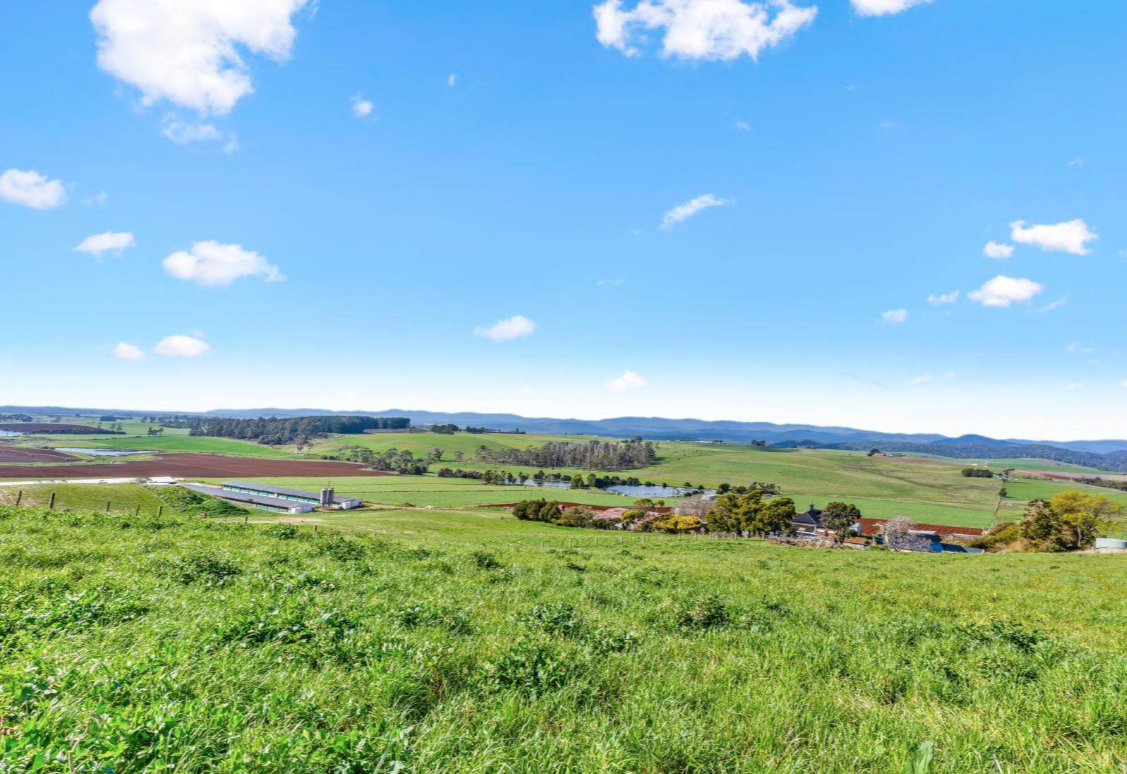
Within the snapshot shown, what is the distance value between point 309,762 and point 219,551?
41.4ft

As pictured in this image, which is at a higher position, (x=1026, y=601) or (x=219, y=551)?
(x=219, y=551)

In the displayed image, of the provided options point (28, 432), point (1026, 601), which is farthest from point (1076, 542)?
point (28, 432)

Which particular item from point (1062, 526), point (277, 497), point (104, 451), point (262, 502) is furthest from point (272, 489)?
point (1062, 526)

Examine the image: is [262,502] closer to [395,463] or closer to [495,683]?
[395,463]

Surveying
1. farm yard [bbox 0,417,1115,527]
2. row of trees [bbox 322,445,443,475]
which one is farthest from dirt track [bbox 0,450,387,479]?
row of trees [bbox 322,445,443,475]

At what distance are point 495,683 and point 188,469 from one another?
520 ft

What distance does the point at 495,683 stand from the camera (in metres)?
5.48

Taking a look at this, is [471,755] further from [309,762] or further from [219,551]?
[219,551]

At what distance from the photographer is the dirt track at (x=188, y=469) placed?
3274 inches

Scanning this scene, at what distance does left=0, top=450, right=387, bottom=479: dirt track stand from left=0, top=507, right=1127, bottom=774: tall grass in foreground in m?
106

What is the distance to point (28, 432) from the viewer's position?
19300 centimetres

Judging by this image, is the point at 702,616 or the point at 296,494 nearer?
the point at 702,616

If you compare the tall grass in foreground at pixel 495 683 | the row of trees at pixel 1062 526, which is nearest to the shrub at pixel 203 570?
the tall grass in foreground at pixel 495 683

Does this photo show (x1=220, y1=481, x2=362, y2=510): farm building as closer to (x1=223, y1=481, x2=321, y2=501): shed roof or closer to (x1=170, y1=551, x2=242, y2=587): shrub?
(x1=223, y1=481, x2=321, y2=501): shed roof
